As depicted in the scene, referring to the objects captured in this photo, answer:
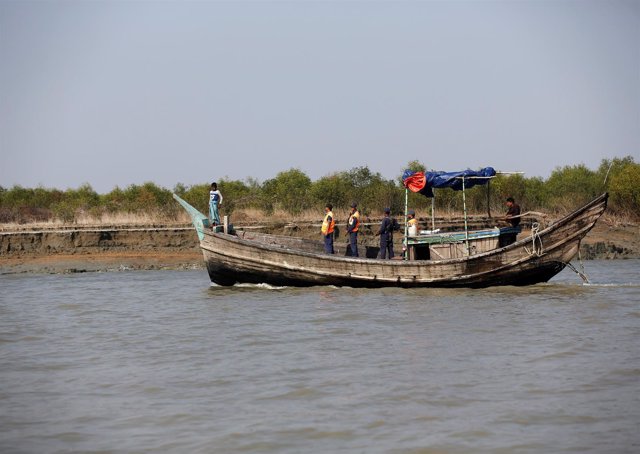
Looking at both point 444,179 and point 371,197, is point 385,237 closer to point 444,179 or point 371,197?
point 444,179

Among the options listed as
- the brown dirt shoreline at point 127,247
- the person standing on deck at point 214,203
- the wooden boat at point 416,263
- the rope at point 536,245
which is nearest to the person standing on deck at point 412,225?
the wooden boat at point 416,263

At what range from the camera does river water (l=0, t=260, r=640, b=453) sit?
27.2ft

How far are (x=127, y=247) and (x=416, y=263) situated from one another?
14.0m

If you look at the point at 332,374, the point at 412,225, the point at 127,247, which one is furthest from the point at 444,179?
the point at 127,247

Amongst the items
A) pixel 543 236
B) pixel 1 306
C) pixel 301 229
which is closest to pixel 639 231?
pixel 301 229

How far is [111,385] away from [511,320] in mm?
6974

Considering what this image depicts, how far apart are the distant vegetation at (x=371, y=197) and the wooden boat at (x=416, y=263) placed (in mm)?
11120

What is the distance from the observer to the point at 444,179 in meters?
19.2

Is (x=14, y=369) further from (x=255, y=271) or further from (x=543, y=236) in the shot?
(x=543, y=236)

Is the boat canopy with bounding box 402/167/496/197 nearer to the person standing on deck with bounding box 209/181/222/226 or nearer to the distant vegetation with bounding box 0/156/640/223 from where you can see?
the person standing on deck with bounding box 209/181/222/226

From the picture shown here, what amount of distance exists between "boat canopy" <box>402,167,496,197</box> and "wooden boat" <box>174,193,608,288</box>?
122 centimetres

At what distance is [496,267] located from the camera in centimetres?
1859

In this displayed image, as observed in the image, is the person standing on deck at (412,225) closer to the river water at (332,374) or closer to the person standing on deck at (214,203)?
the river water at (332,374)

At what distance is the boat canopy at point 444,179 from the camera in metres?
19.0
